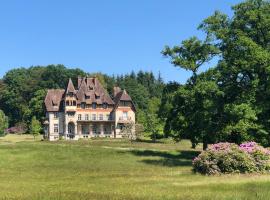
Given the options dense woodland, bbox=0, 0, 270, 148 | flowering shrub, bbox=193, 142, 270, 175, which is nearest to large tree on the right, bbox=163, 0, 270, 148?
dense woodland, bbox=0, 0, 270, 148

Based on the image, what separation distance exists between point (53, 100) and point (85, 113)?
784 centimetres

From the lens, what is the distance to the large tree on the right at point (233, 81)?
4684 centimetres

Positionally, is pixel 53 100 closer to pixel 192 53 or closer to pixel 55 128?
pixel 55 128

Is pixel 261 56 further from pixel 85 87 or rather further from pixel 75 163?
pixel 85 87

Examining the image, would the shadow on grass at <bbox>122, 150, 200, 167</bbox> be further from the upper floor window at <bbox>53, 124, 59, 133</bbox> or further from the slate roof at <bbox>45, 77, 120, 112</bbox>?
the upper floor window at <bbox>53, 124, 59, 133</bbox>

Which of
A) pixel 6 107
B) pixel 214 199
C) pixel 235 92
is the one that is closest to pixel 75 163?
pixel 235 92

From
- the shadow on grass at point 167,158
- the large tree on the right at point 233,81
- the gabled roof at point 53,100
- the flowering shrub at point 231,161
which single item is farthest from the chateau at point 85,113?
the flowering shrub at point 231,161

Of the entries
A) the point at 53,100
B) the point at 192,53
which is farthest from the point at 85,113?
the point at 192,53

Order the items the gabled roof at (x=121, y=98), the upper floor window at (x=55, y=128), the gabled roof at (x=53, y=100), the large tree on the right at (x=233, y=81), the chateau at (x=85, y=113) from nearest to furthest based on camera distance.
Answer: the large tree on the right at (x=233, y=81) → the chateau at (x=85, y=113) → the gabled roof at (x=53, y=100) → the upper floor window at (x=55, y=128) → the gabled roof at (x=121, y=98)

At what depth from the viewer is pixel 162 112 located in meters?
61.3

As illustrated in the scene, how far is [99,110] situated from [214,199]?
94113mm

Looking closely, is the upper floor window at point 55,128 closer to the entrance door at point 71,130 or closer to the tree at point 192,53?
the entrance door at point 71,130

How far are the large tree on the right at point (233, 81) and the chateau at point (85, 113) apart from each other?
57318 mm

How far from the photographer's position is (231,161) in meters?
32.7
